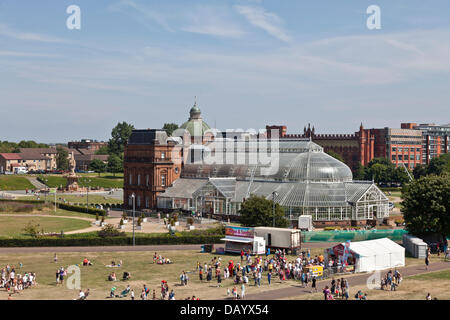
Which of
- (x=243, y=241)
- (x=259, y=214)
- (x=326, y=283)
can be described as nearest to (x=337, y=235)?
(x=259, y=214)

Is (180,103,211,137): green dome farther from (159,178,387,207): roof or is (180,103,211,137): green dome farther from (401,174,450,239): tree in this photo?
(401,174,450,239): tree

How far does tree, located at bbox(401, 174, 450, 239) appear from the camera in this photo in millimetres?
69938

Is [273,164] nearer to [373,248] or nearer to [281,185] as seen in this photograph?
[281,185]

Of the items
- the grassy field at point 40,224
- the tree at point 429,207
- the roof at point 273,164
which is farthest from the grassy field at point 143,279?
the roof at point 273,164

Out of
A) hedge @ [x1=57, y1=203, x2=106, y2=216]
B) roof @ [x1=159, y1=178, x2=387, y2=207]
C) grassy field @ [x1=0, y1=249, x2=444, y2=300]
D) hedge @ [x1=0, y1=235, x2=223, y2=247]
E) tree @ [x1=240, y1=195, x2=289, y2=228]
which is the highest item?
roof @ [x1=159, y1=178, x2=387, y2=207]

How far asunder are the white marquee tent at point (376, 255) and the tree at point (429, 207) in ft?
34.0

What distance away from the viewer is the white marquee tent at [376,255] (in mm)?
58094

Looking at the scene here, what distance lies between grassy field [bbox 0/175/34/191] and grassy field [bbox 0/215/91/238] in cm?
7347

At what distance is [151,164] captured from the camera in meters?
121

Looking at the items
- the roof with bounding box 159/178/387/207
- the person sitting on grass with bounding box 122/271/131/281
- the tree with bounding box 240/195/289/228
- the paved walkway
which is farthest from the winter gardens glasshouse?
the person sitting on grass with bounding box 122/271/131/281

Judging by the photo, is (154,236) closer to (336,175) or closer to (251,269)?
(251,269)

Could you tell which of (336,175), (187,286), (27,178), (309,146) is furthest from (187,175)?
(27,178)

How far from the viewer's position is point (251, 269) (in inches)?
2314
